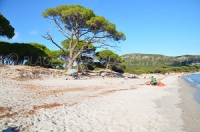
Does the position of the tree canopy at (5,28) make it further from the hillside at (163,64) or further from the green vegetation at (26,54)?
the hillside at (163,64)

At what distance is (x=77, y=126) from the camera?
5031 mm

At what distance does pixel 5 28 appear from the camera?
22.8m

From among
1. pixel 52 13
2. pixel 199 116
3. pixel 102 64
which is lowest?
pixel 199 116

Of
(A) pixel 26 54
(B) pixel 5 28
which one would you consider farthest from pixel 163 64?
(B) pixel 5 28

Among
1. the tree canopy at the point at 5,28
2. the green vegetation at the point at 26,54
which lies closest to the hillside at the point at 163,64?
the green vegetation at the point at 26,54

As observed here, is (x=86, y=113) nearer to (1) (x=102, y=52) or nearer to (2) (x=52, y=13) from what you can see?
(2) (x=52, y=13)

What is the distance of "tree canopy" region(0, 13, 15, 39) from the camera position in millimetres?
22209

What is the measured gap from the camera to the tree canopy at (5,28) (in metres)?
22.2

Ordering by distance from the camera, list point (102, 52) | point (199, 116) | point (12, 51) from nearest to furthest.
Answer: point (199, 116)
point (12, 51)
point (102, 52)

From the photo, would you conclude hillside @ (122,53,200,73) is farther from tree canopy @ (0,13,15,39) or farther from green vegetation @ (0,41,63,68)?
tree canopy @ (0,13,15,39)

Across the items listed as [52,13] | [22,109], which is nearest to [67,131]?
[22,109]

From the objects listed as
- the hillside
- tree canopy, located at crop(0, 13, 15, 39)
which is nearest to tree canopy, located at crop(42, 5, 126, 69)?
tree canopy, located at crop(0, 13, 15, 39)

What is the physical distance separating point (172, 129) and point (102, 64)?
37.3 metres

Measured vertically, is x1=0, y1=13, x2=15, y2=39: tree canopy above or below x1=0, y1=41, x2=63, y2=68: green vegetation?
above
